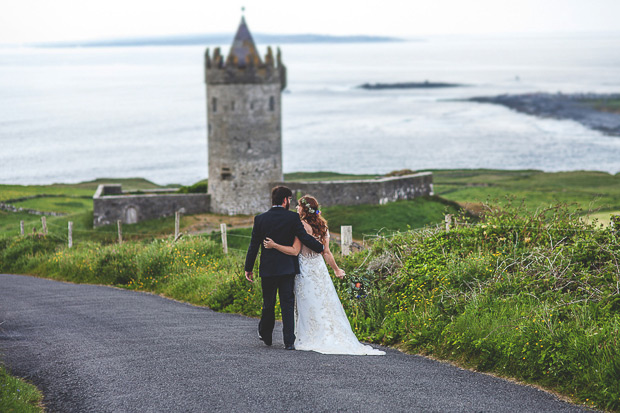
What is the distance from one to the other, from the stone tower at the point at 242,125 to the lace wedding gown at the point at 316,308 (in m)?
→ 35.1

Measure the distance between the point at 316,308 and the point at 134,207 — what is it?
110ft

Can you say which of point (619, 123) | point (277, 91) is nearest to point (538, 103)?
point (619, 123)

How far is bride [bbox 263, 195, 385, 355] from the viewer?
10.5 metres

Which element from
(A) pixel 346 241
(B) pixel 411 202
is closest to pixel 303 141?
(B) pixel 411 202

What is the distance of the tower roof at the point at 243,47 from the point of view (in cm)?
4506

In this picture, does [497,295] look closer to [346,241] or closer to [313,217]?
[313,217]

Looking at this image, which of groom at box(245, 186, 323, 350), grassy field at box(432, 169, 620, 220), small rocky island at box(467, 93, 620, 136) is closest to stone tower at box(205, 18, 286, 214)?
grassy field at box(432, 169, 620, 220)

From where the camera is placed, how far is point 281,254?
1035 centimetres

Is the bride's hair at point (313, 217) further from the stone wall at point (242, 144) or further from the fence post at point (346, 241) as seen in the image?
the stone wall at point (242, 144)

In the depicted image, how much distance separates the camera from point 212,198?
46094 mm

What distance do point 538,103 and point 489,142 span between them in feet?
219

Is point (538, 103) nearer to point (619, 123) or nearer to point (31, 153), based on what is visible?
point (619, 123)

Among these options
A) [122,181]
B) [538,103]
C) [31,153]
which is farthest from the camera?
[538,103]

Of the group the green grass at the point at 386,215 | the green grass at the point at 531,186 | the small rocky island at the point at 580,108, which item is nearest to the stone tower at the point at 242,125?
the green grass at the point at 386,215
